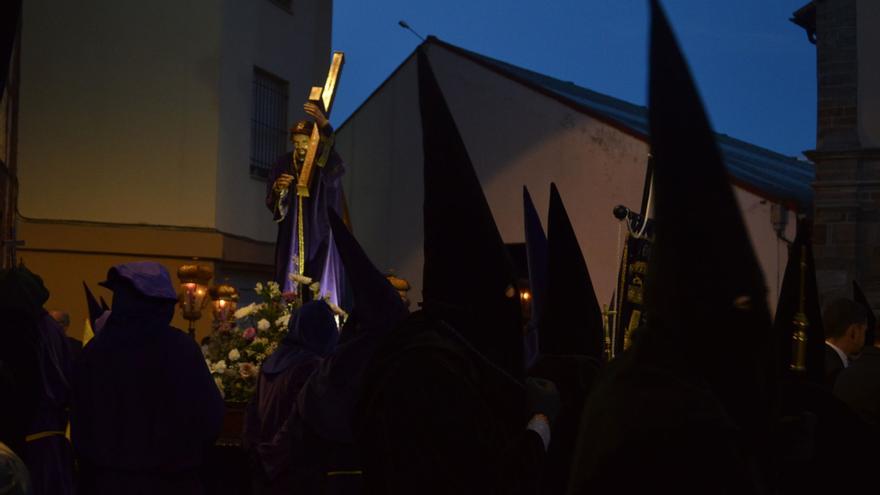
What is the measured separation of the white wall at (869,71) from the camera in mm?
16125

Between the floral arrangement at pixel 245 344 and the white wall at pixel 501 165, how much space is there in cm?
979

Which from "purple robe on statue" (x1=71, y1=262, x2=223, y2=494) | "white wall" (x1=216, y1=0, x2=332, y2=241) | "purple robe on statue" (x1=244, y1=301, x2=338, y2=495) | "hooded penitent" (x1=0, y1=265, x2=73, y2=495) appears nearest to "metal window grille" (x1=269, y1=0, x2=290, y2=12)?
"white wall" (x1=216, y1=0, x2=332, y2=241)

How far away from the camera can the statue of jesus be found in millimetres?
10594

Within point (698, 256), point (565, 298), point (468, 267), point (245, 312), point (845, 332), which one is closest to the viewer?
point (698, 256)

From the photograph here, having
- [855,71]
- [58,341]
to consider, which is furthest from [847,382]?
[855,71]

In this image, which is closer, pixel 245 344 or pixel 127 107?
pixel 245 344

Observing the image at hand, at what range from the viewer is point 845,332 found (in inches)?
262

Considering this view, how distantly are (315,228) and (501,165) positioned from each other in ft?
32.1

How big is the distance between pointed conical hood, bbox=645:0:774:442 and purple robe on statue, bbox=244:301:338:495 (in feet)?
10.9

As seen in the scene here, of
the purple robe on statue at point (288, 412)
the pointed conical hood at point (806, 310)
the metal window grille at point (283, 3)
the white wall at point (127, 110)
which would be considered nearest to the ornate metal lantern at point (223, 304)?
the purple robe on statue at point (288, 412)

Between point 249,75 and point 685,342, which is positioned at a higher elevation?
point 249,75

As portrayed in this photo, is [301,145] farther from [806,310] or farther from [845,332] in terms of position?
[806,310]

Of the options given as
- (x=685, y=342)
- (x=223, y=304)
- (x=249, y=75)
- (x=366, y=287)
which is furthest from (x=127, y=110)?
(x=685, y=342)

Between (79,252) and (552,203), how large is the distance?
12640 mm
